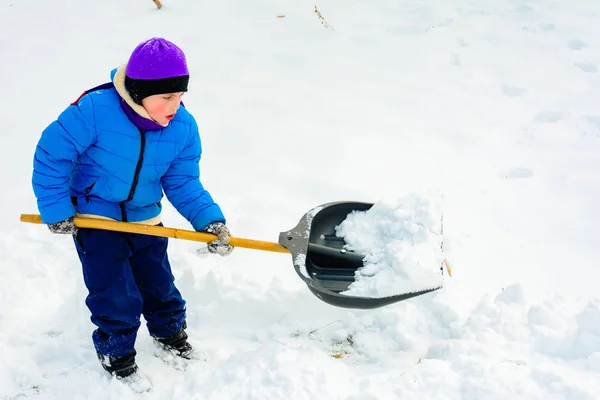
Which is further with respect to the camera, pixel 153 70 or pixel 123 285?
pixel 123 285

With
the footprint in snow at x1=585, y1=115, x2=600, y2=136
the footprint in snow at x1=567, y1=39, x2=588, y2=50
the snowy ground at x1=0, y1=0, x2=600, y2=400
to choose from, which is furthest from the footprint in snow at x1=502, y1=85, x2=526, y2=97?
the footprint in snow at x1=567, y1=39, x2=588, y2=50

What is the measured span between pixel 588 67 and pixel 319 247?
371 centimetres

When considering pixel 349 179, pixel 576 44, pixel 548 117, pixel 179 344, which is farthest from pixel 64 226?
pixel 576 44

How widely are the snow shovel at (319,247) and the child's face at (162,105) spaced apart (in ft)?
1.37

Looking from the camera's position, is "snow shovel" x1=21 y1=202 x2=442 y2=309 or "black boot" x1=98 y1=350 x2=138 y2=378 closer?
"snow shovel" x1=21 y1=202 x2=442 y2=309

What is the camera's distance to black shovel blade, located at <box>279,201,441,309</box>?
2.16 meters

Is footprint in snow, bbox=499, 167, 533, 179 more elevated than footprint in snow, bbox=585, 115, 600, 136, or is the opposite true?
footprint in snow, bbox=585, 115, 600, 136

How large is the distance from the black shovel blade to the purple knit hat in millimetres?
779

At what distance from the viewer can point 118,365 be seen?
2.26 m

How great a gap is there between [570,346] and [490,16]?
4.49 m

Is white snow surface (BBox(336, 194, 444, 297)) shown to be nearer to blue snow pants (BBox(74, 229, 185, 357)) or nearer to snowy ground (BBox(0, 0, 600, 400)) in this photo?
snowy ground (BBox(0, 0, 600, 400))

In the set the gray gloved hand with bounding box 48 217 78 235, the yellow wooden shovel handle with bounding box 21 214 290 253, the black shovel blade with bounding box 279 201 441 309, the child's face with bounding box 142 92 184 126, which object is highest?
the child's face with bounding box 142 92 184 126

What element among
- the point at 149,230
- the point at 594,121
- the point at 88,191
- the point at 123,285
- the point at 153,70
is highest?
the point at 153,70

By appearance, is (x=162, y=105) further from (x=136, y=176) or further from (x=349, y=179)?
(x=349, y=179)
